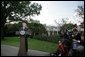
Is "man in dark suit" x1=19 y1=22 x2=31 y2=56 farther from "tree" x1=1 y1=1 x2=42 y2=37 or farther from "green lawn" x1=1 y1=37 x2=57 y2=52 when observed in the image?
"tree" x1=1 y1=1 x2=42 y2=37

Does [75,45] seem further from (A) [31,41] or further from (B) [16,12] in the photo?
(B) [16,12]

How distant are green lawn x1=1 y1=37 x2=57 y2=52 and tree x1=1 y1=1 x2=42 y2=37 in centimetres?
28

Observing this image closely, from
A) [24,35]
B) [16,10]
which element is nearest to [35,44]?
[24,35]

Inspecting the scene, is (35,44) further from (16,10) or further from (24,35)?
(16,10)

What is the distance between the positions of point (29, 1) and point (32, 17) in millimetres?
476

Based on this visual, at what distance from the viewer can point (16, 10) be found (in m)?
7.17

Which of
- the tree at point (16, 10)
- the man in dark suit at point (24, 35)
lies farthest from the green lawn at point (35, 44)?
the tree at point (16, 10)

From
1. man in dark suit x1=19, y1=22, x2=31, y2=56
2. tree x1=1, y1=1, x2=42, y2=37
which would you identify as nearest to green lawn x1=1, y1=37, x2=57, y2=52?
man in dark suit x1=19, y1=22, x2=31, y2=56

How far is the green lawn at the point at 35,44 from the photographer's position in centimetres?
673

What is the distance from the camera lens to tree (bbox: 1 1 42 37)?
705 cm

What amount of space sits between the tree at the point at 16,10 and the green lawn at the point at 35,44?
278 millimetres

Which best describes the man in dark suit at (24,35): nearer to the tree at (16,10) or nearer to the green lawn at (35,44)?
the green lawn at (35,44)

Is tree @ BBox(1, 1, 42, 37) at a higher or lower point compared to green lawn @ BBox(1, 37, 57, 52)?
higher

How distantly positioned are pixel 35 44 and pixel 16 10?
3.56 ft
